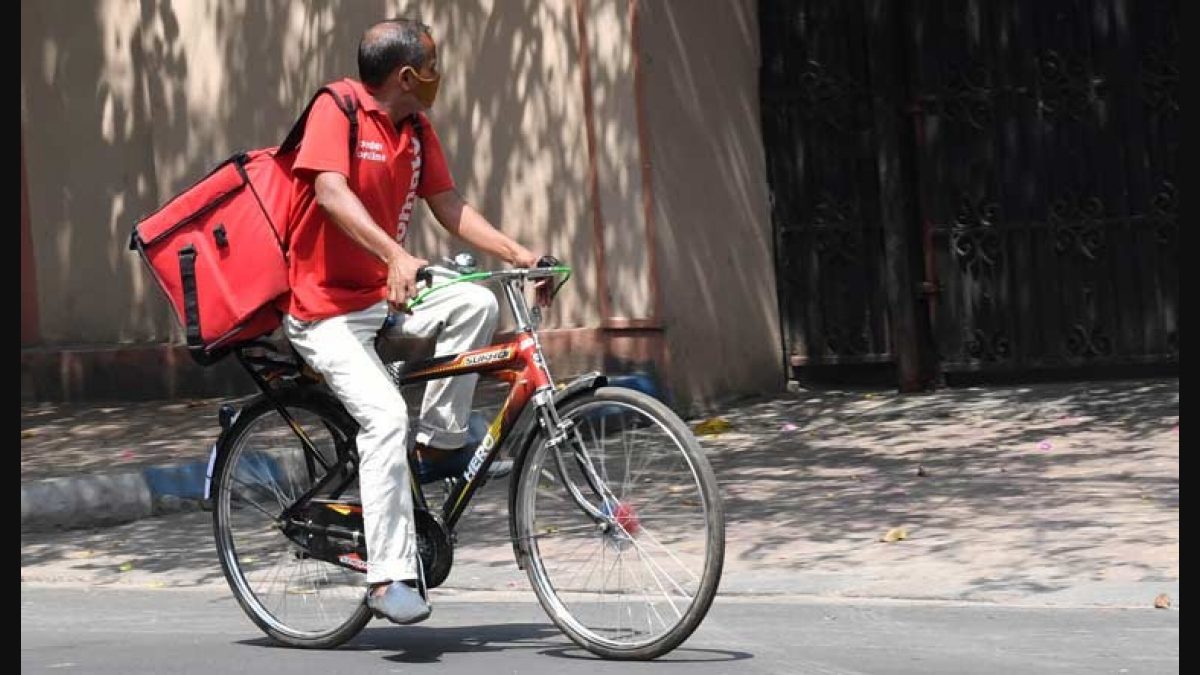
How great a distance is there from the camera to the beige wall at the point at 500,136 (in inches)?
488

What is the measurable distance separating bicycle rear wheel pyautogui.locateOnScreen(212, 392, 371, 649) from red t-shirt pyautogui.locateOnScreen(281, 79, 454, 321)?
1.19 ft

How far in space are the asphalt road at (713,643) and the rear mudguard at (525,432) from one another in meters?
0.37

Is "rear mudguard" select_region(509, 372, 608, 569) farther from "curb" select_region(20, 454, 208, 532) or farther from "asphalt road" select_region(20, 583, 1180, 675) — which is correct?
"curb" select_region(20, 454, 208, 532)

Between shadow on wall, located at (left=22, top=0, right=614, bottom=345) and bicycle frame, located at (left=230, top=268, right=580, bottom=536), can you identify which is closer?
bicycle frame, located at (left=230, top=268, right=580, bottom=536)

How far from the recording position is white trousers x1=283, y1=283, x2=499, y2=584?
21.1 ft

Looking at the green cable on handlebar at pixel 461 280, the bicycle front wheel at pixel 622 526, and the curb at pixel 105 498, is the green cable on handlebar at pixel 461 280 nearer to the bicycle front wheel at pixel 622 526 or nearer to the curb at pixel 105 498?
the bicycle front wheel at pixel 622 526

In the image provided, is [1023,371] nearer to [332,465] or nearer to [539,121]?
[539,121]

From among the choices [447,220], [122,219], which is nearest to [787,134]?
[122,219]

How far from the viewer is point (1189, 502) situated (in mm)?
8938

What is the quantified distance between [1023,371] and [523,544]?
22.1 ft

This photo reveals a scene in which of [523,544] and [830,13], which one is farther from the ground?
[830,13]

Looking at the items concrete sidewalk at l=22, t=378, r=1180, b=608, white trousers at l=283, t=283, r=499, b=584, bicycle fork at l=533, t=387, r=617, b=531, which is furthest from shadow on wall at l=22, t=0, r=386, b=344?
bicycle fork at l=533, t=387, r=617, b=531

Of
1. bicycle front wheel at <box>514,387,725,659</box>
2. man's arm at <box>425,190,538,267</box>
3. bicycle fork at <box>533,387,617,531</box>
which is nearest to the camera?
bicycle front wheel at <box>514,387,725,659</box>

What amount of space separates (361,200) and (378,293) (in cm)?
29
